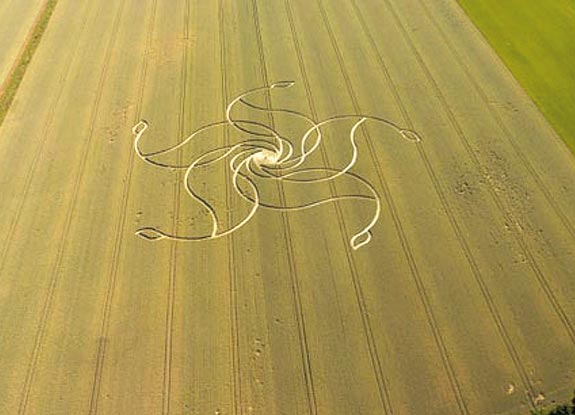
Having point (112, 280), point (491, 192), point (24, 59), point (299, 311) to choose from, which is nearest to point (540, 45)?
Result: point (491, 192)

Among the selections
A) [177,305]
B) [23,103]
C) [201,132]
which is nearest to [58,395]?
[177,305]

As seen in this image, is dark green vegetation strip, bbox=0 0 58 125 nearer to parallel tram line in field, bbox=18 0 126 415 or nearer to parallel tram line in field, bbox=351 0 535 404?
parallel tram line in field, bbox=18 0 126 415

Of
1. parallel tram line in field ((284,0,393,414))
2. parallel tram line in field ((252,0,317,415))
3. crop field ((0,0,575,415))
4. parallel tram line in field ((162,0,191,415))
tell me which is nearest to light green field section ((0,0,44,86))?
crop field ((0,0,575,415))

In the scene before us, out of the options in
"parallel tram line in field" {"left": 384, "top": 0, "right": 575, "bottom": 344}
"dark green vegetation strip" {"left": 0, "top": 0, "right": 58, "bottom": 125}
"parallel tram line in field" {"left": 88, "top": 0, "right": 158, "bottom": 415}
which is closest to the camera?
"parallel tram line in field" {"left": 88, "top": 0, "right": 158, "bottom": 415}

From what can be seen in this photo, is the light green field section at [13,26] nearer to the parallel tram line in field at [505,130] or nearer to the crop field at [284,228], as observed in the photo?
the crop field at [284,228]

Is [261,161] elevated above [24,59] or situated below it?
below

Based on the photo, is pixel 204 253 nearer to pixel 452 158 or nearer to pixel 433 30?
pixel 452 158

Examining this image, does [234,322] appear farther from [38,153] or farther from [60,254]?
[38,153]
